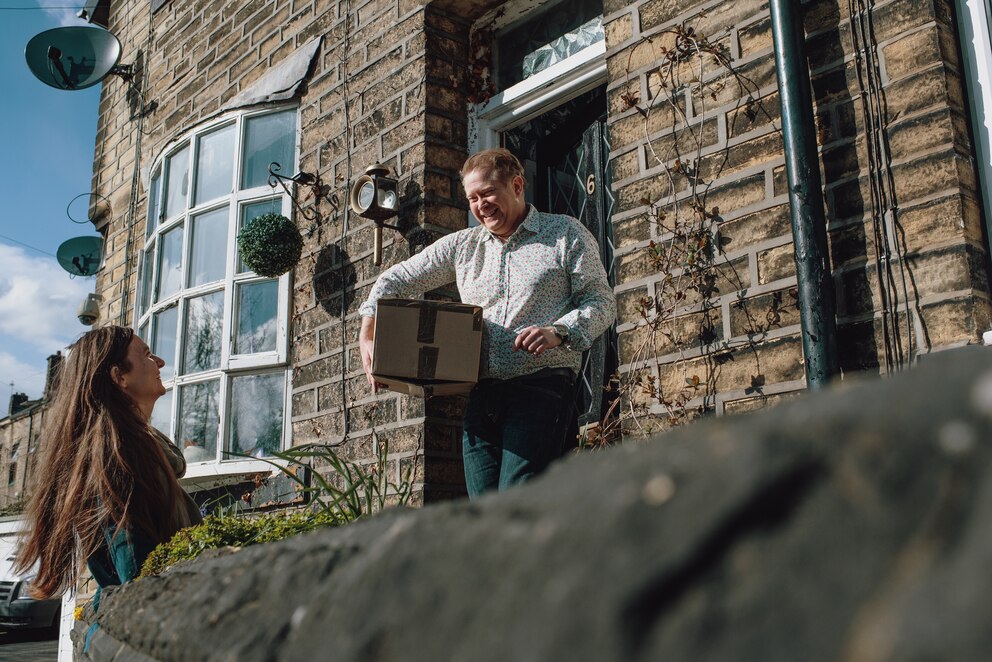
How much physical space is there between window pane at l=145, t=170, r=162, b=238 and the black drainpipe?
16.1 feet

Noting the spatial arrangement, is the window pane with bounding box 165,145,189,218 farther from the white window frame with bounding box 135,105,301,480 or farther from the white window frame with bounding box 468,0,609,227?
the white window frame with bounding box 468,0,609,227

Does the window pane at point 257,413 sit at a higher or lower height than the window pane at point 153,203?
lower

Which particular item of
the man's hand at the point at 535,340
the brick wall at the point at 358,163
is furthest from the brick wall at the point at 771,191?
the brick wall at the point at 358,163

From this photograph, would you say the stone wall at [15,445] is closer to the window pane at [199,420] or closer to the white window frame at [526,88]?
the window pane at [199,420]

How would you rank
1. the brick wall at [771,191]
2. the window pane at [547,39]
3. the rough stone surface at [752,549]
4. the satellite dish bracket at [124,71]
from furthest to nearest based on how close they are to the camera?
the satellite dish bracket at [124,71], the window pane at [547,39], the brick wall at [771,191], the rough stone surface at [752,549]

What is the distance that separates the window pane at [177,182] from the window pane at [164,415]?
129cm

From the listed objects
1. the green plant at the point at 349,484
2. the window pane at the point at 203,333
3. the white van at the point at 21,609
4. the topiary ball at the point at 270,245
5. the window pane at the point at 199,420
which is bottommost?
the white van at the point at 21,609

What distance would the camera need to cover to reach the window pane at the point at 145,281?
6.32m

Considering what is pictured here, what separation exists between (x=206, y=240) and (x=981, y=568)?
5737 millimetres

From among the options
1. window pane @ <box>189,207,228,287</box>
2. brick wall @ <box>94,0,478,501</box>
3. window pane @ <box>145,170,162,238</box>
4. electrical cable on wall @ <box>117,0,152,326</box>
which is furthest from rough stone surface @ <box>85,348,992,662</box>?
electrical cable on wall @ <box>117,0,152,326</box>

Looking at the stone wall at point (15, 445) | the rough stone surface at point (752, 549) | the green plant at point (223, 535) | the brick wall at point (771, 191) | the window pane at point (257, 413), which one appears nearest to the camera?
the rough stone surface at point (752, 549)

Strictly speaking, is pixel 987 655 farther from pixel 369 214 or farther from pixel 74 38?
pixel 74 38

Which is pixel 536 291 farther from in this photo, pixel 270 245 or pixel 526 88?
pixel 270 245

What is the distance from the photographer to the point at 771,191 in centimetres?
284
